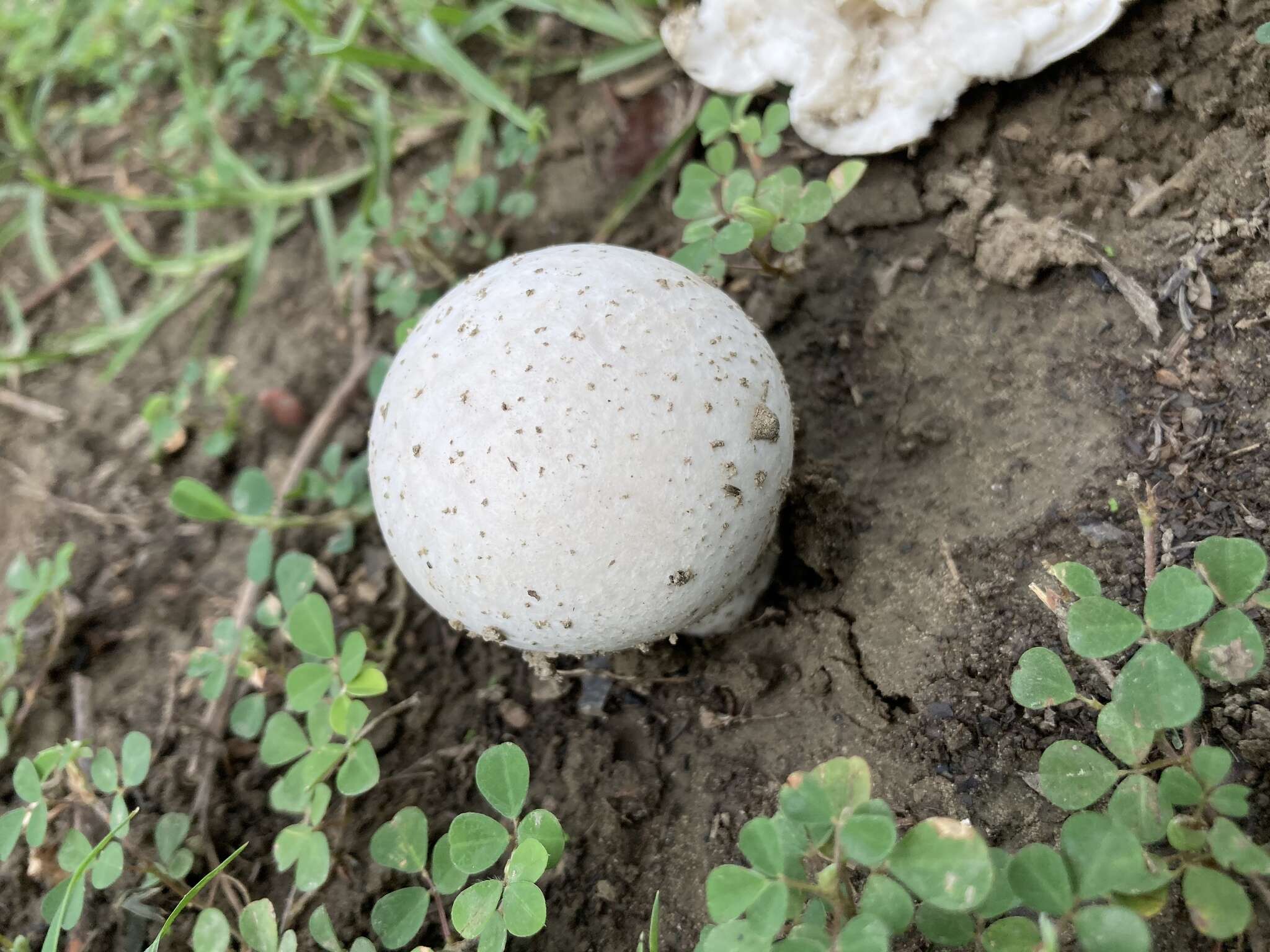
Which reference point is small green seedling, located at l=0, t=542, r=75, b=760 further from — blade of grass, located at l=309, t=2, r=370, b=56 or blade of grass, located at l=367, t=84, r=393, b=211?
blade of grass, located at l=309, t=2, r=370, b=56

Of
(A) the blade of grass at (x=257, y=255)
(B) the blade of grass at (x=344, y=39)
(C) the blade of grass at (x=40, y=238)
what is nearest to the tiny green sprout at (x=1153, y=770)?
(B) the blade of grass at (x=344, y=39)

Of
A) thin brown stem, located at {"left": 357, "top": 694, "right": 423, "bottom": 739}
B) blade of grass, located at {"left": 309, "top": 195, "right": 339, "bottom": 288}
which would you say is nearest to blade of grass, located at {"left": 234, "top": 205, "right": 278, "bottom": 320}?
blade of grass, located at {"left": 309, "top": 195, "right": 339, "bottom": 288}

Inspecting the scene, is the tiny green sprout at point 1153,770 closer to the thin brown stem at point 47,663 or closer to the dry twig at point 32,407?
the thin brown stem at point 47,663

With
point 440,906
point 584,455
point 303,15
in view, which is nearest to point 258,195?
point 303,15

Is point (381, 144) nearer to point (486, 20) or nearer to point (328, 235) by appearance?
point (328, 235)

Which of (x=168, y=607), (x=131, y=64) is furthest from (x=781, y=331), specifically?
(x=131, y=64)

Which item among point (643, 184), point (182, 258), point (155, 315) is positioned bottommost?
point (155, 315)
